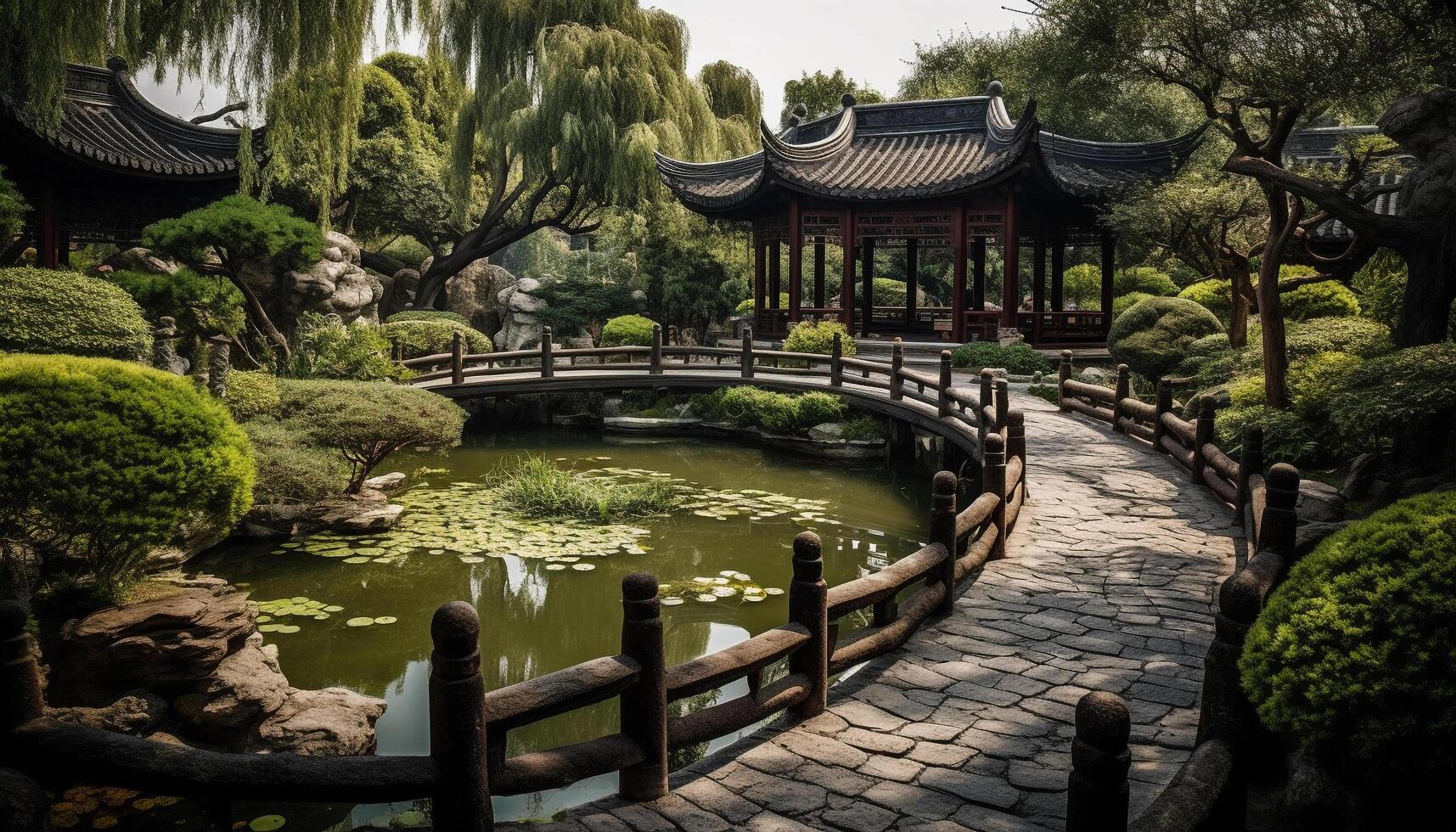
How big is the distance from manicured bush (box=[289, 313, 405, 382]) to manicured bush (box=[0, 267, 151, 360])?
3.07 metres

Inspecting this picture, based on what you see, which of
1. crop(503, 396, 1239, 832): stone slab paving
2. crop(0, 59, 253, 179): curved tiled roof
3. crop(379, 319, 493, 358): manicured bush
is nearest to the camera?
crop(503, 396, 1239, 832): stone slab paving

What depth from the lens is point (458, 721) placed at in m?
2.84

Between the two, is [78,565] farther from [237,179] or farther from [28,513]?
[237,179]

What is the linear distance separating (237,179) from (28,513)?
1111cm

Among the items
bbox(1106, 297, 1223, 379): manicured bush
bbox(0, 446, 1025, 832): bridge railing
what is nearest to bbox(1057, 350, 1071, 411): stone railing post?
bbox(1106, 297, 1223, 379): manicured bush

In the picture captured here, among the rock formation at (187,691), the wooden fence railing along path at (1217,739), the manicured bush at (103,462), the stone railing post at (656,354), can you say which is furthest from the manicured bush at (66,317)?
the wooden fence railing along path at (1217,739)

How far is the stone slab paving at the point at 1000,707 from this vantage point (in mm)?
3588

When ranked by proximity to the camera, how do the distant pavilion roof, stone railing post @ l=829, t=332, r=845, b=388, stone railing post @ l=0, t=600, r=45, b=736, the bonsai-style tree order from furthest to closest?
the distant pavilion roof, stone railing post @ l=829, t=332, r=845, b=388, the bonsai-style tree, stone railing post @ l=0, t=600, r=45, b=736

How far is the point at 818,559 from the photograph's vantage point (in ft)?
14.0

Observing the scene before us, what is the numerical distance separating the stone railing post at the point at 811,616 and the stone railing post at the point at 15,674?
2551 mm

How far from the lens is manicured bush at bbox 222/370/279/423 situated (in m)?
10.5

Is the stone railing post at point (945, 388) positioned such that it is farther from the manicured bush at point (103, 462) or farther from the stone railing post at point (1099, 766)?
the stone railing post at point (1099, 766)

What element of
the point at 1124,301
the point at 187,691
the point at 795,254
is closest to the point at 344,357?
the point at 187,691

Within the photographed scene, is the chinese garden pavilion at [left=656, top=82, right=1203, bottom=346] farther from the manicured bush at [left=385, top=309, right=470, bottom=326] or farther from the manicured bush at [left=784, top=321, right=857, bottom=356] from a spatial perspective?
the manicured bush at [left=385, top=309, right=470, bottom=326]
